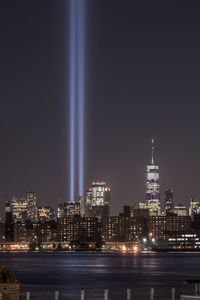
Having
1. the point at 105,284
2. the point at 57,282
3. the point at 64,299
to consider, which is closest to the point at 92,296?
the point at 64,299

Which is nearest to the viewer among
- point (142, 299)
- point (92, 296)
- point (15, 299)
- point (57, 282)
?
point (15, 299)

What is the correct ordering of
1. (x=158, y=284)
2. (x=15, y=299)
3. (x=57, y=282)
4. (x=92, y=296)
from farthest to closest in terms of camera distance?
(x=57, y=282)
(x=158, y=284)
(x=92, y=296)
(x=15, y=299)

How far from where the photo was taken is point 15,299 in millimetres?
24047

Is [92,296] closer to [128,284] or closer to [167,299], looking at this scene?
[167,299]

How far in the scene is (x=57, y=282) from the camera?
90188 mm

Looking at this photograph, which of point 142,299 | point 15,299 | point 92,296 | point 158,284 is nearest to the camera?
point 15,299

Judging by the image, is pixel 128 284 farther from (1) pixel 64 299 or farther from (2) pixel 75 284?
(1) pixel 64 299

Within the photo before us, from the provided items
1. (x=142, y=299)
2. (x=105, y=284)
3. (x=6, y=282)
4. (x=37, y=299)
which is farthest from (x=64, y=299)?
(x=6, y=282)

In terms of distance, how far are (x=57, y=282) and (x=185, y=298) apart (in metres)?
66.8

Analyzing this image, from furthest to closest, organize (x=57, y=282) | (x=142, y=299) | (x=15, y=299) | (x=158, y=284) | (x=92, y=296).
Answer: (x=57, y=282) < (x=158, y=284) < (x=92, y=296) < (x=142, y=299) < (x=15, y=299)

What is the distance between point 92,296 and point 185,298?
4051 cm

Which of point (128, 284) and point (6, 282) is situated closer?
point (6, 282)

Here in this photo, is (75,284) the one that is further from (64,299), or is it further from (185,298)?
(185,298)

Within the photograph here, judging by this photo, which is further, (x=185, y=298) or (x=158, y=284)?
(x=158, y=284)
